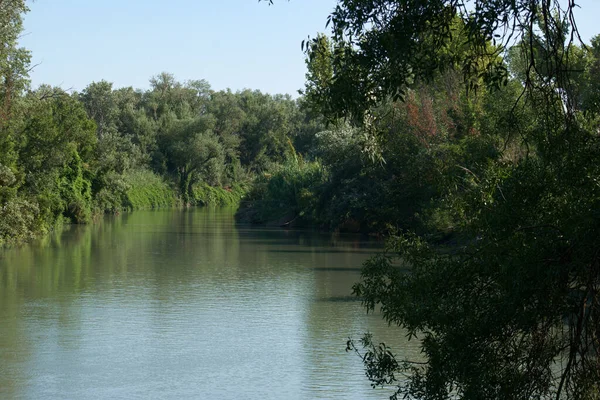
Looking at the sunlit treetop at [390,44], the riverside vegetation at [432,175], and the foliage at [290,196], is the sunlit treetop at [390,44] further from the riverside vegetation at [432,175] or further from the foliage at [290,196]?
the foliage at [290,196]

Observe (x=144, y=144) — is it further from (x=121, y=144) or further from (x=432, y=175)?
(x=432, y=175)

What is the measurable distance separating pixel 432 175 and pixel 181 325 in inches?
648

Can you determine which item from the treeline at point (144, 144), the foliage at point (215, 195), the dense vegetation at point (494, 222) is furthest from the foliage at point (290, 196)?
the dense vegetation at point (494, 222)

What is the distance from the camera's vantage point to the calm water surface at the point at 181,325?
39.3ft

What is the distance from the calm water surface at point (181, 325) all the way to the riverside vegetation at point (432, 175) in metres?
1.12

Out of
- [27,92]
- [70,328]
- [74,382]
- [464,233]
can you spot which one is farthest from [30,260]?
[464,233]

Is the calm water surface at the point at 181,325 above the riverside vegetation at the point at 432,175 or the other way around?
the other way around

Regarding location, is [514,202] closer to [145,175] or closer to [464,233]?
[464,233]

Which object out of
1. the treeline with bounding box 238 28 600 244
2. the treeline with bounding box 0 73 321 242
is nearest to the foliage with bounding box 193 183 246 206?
the treeline with bounding box 0 73 321 242

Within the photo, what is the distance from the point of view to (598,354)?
6.93 m

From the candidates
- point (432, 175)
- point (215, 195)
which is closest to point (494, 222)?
point (432, 175)

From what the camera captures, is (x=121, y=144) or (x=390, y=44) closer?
(x=390, y=44)

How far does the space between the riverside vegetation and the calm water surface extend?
1.12 m

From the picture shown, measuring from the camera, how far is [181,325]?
52.8ft
